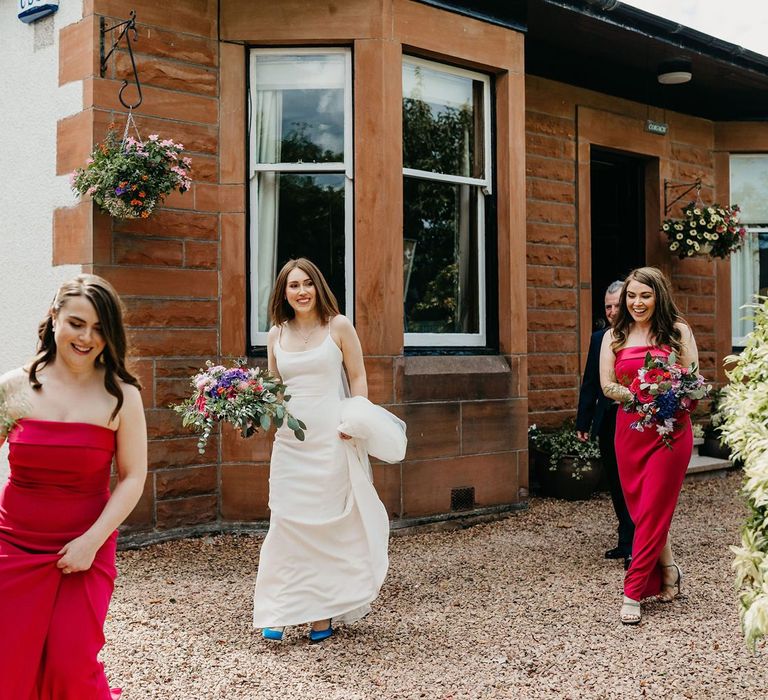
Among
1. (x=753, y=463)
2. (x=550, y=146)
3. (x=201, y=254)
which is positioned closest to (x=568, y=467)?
(x=550, y=146)

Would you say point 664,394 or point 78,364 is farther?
point 664,394

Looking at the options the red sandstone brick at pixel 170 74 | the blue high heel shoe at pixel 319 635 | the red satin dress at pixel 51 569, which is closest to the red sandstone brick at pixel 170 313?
the red sandstone brick at pixel 170 74

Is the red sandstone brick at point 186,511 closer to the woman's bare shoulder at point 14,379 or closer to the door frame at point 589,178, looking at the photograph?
the woman's bare shoulder at point 14,379

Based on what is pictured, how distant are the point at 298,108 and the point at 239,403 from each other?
3294mm

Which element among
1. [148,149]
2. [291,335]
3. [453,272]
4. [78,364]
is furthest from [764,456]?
[453,272]

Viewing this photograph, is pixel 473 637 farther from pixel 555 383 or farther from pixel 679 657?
pixel 555 383

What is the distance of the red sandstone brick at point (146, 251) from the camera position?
5.78 metres

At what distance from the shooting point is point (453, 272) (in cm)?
714

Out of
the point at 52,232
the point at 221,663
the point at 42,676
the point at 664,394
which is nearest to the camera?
the point at 42,676

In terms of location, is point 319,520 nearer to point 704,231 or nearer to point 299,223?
point 299,223

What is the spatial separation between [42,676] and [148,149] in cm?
383

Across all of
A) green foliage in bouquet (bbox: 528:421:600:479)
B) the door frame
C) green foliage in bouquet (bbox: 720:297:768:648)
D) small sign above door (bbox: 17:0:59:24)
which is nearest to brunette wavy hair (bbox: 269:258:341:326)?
green foliage in bouquet (bbox: 720:297:768:648)

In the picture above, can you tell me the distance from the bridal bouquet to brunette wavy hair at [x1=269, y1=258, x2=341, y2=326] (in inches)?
67.1

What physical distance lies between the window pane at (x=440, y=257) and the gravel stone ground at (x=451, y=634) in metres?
1.92
